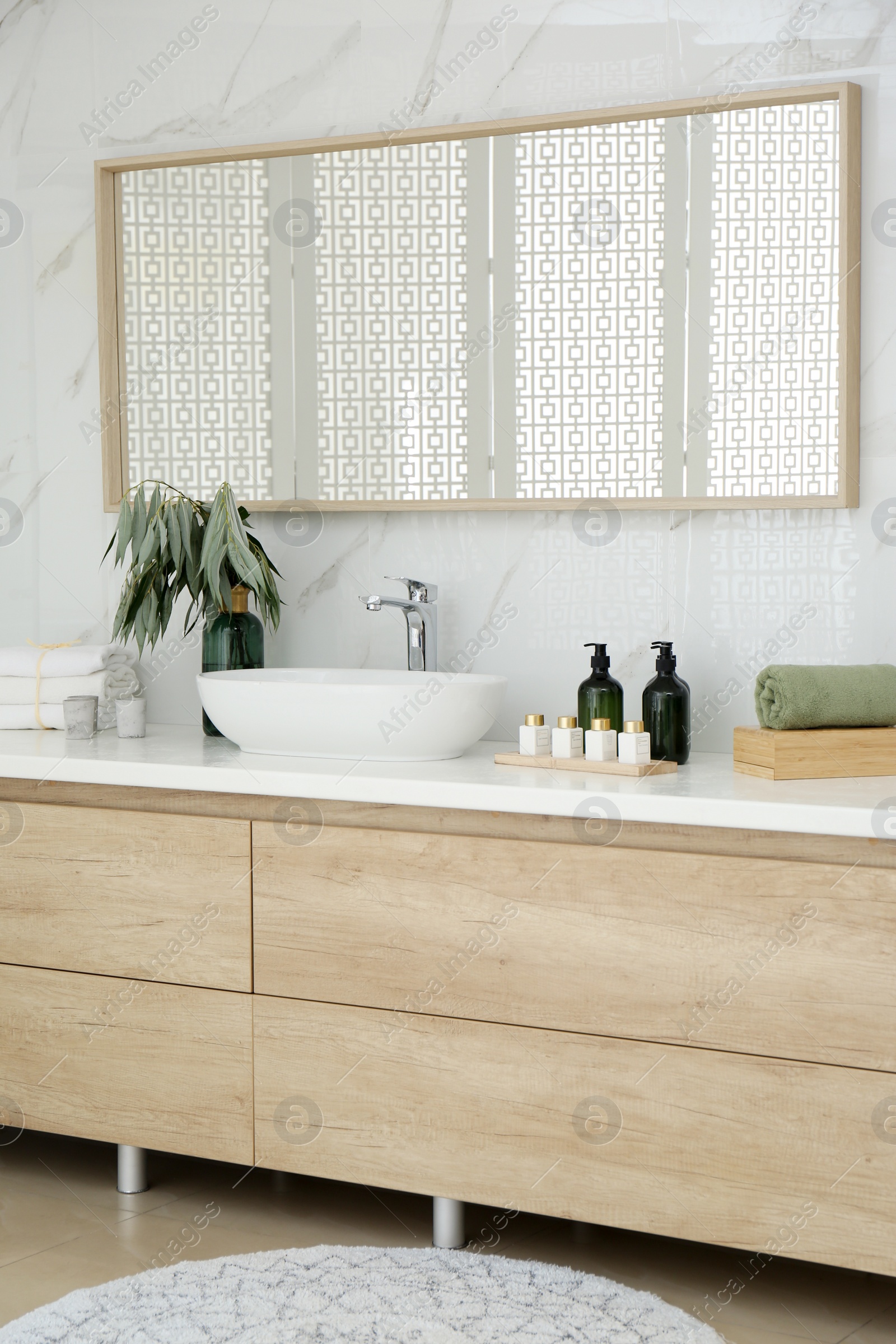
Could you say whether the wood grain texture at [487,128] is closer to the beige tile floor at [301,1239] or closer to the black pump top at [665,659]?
the black pump top at [665,659]

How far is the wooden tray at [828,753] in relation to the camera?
1.88 metres

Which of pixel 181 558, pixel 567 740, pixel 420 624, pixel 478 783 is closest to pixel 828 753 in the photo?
pixel 567 740

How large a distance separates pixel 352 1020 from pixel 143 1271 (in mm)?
489

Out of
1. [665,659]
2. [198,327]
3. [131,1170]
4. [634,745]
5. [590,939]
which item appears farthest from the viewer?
[198,327]

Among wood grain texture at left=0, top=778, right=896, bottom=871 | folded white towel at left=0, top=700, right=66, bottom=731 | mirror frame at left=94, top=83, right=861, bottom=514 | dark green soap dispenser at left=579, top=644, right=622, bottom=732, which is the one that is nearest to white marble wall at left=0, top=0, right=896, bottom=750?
mirror frame at left=94, top=83, right=861, bottom=514

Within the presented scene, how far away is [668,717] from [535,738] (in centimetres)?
21

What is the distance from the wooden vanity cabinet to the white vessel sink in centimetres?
11

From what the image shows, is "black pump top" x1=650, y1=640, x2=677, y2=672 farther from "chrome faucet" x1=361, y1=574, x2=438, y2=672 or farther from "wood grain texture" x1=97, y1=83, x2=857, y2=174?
"wood grain texture" x1=97, y1=83, x2=857, y2=174

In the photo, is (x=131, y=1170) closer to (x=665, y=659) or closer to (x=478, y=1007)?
(x=478, y=1007)

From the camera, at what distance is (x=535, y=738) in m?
2.04

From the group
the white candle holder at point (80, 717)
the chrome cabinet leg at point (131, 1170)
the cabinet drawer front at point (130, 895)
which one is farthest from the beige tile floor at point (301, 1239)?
the white candle holder at point (80, 717)

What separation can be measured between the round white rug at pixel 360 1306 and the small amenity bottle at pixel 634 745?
2.51ft

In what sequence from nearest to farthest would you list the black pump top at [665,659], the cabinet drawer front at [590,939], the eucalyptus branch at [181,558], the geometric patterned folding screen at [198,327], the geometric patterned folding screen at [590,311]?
the cabinet drawer front at [590,939] < the black pump top at [665,659] < the geometric patterned folding screen at [590,311] < the eucalyptus branch at [181,558] < the geometric patterned folding screen at [198,327]

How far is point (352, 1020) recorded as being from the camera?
77.4 inches
